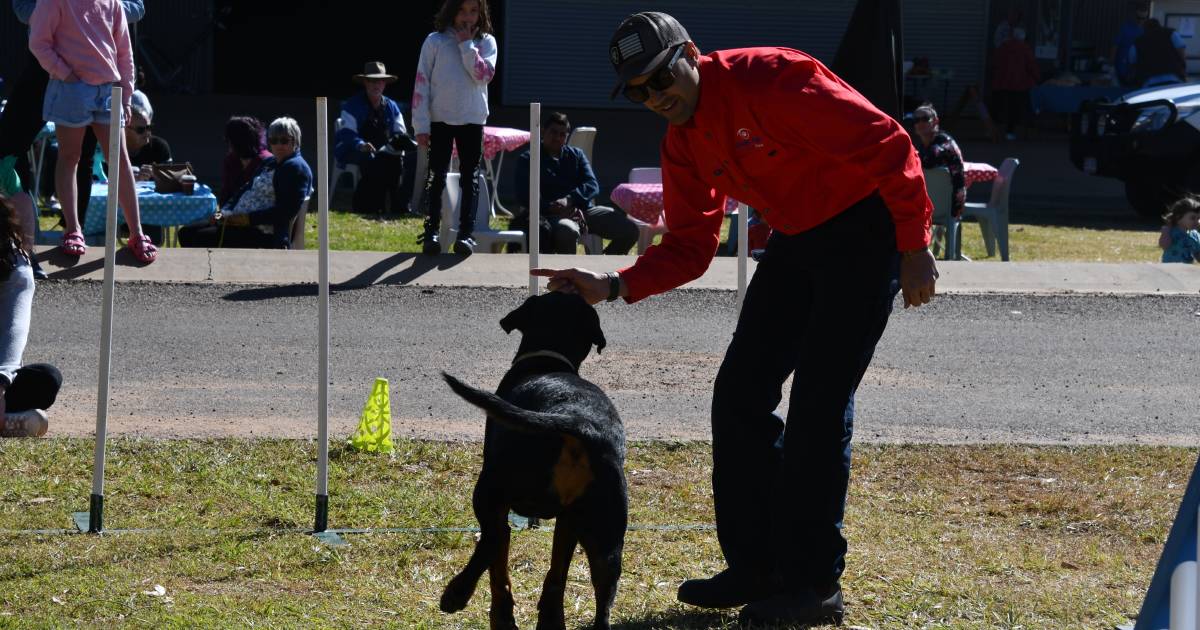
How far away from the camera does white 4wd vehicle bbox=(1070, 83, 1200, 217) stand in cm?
1516

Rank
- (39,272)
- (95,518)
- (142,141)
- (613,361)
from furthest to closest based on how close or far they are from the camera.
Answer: (142,141) < (39,272) < (613,361) < (95,518)

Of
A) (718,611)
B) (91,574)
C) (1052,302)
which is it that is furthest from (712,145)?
(1052,302)

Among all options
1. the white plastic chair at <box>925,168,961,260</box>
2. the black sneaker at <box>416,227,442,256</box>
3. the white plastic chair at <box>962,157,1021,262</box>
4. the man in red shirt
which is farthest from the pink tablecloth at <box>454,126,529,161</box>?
the man in red shirt

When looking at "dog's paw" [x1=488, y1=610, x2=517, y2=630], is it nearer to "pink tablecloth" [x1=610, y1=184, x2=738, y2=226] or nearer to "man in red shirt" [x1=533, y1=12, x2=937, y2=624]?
"man in red shirt" [x1=533, y1=12, x2=937, y2=624]

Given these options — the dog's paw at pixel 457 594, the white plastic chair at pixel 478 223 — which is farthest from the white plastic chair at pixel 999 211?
the dog's paw at pixel 457 594

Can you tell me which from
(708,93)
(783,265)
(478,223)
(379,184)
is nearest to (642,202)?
(478,223)

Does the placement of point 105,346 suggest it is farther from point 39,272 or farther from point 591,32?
point 591,32

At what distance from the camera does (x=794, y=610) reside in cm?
418

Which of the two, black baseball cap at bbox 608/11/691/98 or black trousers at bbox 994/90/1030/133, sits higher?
black baseball cap at bbox 608/11/691/98

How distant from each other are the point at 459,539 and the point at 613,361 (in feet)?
10.6

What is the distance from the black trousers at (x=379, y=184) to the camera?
13.6 meters

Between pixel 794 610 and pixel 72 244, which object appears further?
pixel 72 244

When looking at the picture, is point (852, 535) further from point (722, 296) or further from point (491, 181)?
point (491, 181)

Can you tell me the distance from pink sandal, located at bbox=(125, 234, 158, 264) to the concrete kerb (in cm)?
6
